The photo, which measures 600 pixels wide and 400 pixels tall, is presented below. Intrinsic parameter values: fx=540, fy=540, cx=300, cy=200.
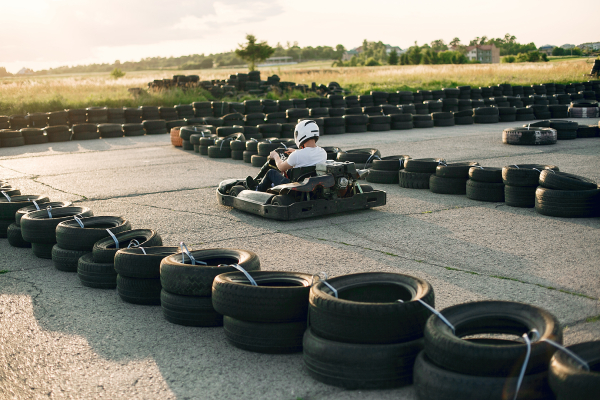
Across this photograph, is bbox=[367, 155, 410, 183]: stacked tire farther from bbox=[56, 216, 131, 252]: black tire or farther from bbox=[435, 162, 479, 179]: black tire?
bbox=[56, 216, 131, 252]: black tire

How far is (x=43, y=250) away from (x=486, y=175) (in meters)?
5.55

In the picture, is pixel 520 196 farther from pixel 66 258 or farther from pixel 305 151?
pixel 66 258

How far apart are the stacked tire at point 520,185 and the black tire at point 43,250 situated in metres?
5.49

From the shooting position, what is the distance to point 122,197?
28.0 feet

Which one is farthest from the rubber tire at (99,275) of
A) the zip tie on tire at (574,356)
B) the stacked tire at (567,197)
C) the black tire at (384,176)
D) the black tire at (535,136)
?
the black tire at (535,136)

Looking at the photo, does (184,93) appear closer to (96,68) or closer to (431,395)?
(431,395)

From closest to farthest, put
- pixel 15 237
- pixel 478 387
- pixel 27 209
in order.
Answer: pixel 478 387, pixel 15 237, pixel 27 209

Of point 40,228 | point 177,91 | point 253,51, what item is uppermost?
point 253,51

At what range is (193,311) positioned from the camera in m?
3.73

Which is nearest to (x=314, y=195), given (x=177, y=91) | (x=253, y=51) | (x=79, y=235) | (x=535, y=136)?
(x=79, y=235)

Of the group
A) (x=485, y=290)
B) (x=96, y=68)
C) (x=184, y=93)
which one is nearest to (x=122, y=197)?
(x=485, y=290)

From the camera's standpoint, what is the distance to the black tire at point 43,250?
5.51m

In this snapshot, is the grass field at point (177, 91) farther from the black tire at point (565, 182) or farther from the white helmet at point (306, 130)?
the black tire at point (565, 182)

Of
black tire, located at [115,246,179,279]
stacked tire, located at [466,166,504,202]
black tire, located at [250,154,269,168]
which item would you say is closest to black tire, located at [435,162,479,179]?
stacked tire, located at [466,166,504,202]
